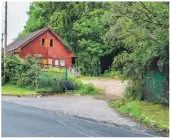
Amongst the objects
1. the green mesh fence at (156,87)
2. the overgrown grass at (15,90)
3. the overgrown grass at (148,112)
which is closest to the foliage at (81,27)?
the overgrown grass at (15,90)

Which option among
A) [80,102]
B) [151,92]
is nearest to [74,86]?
[80,102]

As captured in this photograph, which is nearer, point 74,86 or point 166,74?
point 166,74

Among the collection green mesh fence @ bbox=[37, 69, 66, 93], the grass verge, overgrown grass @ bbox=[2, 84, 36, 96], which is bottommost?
the grass verge

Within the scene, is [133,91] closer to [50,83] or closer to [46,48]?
[50,83]

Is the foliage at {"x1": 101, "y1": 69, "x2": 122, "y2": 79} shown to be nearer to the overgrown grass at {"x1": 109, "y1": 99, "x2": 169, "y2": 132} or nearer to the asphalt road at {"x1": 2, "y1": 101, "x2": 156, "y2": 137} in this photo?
the overgrown grass at {"x1": 109, "y1": 99, "x2": 169, "y2": 132}

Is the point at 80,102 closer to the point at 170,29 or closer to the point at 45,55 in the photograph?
the point at 170,29

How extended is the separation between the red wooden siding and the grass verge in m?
26.3

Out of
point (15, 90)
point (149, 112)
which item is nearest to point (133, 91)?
point (149, 112)

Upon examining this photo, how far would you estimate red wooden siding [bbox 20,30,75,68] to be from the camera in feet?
141

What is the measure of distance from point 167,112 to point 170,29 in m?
3.61

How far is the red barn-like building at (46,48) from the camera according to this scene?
42631mm

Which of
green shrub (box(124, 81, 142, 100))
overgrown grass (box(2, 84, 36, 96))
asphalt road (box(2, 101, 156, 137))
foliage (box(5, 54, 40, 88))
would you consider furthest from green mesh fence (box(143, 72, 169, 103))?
foliage (box(5, 54, 40, 88))

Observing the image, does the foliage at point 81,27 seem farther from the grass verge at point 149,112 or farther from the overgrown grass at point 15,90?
the grass verge at point 149,112

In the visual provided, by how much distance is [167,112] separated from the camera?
15.1m
